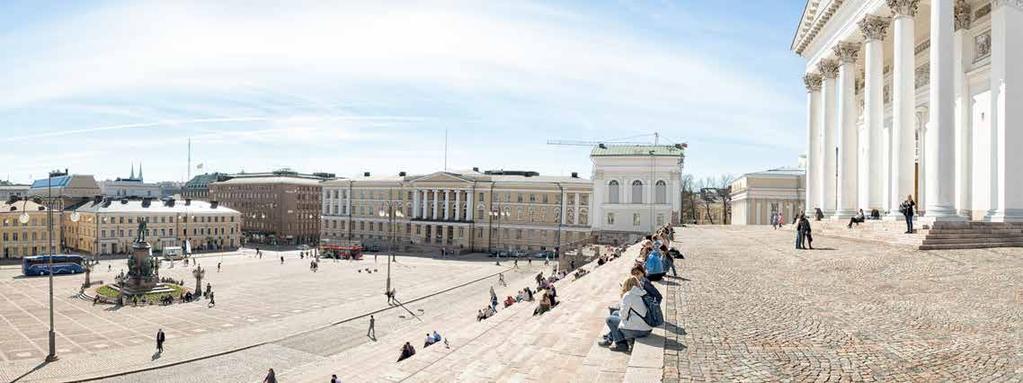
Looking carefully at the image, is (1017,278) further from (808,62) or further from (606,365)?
(808,62)

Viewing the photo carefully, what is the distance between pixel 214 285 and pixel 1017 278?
1978 inches

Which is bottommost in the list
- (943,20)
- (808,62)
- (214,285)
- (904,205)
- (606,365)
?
(214,285)

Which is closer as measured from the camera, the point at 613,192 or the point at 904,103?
the point at 904,103

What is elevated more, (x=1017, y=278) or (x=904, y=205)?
(x=904, y=205)

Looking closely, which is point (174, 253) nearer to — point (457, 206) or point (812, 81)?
point (457, 206)

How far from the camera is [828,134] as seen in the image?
117ft

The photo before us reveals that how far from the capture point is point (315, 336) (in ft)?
96.9

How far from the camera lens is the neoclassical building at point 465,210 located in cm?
8538

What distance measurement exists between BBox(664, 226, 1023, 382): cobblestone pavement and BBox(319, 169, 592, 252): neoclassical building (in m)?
61.6

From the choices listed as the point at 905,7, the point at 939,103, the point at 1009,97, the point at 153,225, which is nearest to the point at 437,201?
the point at 153,225

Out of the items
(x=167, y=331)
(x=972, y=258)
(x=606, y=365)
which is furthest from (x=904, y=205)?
(x=167, y=331)

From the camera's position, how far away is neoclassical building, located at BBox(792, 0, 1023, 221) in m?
21.6

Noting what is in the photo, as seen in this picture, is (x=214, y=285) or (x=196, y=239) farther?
(x=196, y=239)

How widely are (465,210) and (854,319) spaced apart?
82526 millimetres
